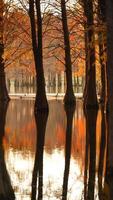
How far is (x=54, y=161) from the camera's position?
13.6m

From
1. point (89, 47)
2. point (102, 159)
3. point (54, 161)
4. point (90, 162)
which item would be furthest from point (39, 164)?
point (89, 47)

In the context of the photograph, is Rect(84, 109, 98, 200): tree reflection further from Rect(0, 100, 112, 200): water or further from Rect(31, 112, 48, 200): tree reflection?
Rect(31, 112, 48, 200): tree reflection

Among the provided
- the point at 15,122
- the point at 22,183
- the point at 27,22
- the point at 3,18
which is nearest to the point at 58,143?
the point at 22,183

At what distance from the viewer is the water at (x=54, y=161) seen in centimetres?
1003

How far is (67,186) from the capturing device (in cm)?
1055

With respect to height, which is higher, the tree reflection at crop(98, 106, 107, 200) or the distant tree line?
the distant tree line

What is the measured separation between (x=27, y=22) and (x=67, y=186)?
47.6 metres

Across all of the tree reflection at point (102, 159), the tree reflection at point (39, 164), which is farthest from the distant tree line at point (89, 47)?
the tree reflection at point (39, 164)

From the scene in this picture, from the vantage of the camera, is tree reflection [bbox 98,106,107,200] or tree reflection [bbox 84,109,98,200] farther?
tree reflection [bbox 84,109,98,200]

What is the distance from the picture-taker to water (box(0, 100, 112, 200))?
10.0m

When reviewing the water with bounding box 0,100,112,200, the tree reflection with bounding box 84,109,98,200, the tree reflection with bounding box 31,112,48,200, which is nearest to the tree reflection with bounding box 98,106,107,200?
the water with bounding box 0,100,112,200

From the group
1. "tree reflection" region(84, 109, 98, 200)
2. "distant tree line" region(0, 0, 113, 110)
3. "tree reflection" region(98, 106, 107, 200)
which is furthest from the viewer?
"distant tree line" region(0, 0, 113, 110)

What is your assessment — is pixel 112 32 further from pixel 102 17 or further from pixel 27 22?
pixel 27 22

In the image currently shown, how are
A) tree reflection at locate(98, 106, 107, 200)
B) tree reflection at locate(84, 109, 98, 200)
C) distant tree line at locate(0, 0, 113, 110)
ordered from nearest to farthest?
tree reflection at locate(98, 106, 107, 200)
tree reflection at locate(84, 109, 98, 200)
distant tree line at locate(0, 0, 113, 110)
